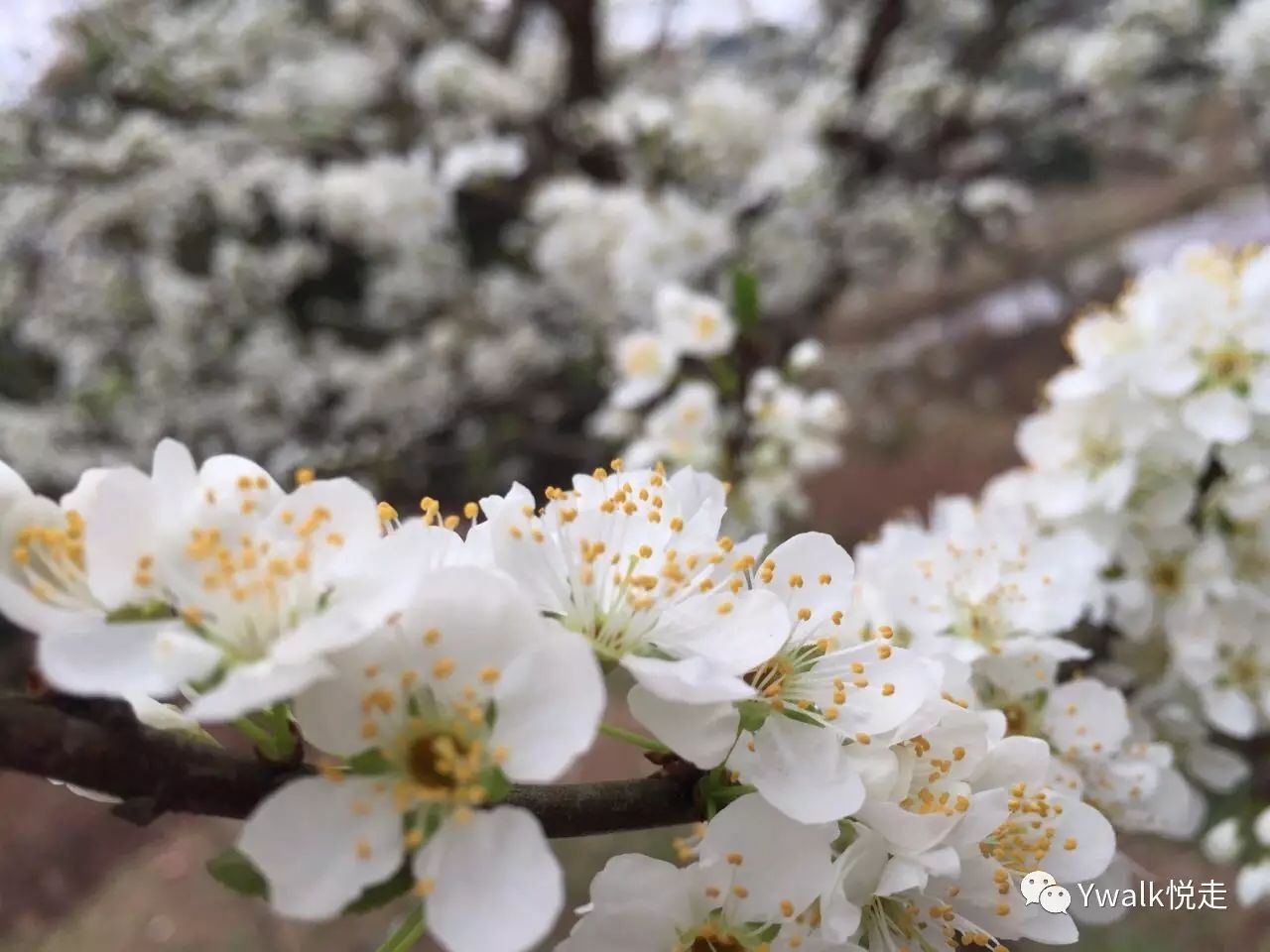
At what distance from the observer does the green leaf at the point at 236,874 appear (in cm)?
50

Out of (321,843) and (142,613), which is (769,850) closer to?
(321,843)

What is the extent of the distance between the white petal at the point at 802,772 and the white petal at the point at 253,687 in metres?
0.26

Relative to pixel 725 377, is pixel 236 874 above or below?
below

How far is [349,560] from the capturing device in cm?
54

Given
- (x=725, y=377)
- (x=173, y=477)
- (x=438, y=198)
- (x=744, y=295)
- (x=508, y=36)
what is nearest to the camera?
(x=173, y=477)

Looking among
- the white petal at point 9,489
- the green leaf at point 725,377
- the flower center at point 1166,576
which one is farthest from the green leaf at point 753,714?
the green leaf at point 725,377

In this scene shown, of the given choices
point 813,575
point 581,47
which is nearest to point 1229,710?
point 813,575

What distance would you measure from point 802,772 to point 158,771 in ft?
1.18

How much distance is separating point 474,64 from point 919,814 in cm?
303

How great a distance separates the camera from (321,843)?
50cm

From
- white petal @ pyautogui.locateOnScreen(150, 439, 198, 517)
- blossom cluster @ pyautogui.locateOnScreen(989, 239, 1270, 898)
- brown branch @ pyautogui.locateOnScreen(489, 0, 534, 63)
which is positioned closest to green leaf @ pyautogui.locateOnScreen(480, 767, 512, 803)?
white petal @ pyautogui.locateOnScreen(150, 439, 198, 517)

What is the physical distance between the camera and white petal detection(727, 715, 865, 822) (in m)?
0.56

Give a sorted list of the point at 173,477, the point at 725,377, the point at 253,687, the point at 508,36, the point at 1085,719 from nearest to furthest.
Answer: the point at 253,687, the point at 173,477, the point at 1085,719, the point at 725,377, the point at 508,36

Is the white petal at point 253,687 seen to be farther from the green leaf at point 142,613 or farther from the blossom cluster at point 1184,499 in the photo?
the blossom cluster at point 1184,499
